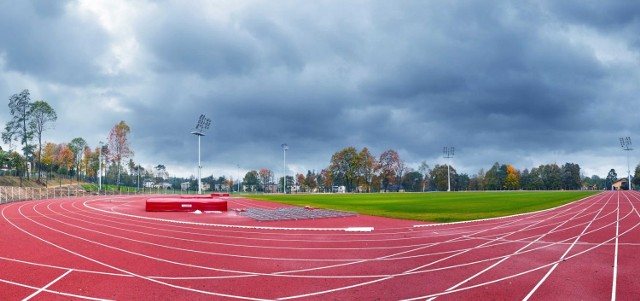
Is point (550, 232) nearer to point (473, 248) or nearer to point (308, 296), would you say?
point (473, 248)

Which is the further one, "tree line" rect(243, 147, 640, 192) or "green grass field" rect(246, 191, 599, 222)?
"tree line" rect(243, 147, 640, 192)

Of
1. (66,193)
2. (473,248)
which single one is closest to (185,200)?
A: (473,248)

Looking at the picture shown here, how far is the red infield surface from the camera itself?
8234mm

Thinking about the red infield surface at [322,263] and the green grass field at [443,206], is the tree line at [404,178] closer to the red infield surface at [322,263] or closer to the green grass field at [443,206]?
the green grass field at [443,206]

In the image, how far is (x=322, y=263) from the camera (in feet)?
35.8

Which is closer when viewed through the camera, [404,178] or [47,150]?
[47,150]

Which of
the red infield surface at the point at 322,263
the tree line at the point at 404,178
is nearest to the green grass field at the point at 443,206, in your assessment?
the red infield surface at the point at 322,263

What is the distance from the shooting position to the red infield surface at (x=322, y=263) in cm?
823

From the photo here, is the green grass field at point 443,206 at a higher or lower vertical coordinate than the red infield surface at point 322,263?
lower

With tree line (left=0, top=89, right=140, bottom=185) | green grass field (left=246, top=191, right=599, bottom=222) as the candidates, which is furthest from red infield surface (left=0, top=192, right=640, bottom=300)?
tree line (left=0, top=89, right=140, bottom=185)

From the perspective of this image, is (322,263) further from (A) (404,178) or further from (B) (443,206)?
(A) (404,178)

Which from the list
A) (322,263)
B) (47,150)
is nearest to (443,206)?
(322,263)

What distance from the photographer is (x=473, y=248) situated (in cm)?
1288

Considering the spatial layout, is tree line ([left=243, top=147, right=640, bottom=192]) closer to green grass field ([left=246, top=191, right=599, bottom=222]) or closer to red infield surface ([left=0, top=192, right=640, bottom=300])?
green grass field ([left=246, top=191, right=599, bottom=222])
